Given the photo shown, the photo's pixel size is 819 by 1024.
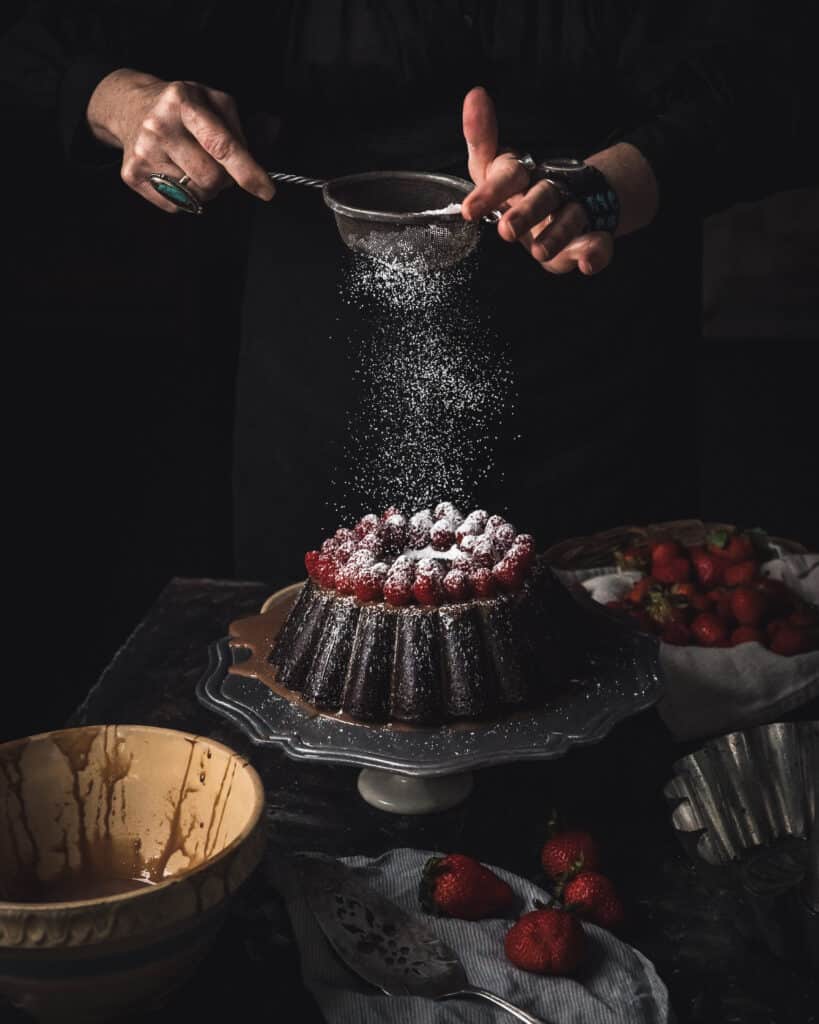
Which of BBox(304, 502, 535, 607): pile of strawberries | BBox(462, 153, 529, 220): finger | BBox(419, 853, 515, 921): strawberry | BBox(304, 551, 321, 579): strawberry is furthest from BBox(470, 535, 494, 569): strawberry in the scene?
BBox(419, 853, 515, 921): strawberry

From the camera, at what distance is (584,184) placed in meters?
1.86

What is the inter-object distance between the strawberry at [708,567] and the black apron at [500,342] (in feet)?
1.25

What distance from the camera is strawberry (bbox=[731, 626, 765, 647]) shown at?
1.93 metres

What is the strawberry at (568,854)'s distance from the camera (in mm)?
1364

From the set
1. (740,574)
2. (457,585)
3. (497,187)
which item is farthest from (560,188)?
(740,574)

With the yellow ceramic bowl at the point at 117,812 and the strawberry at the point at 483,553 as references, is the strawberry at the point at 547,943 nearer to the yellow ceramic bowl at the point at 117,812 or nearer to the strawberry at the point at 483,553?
the yellow ceramic bowl at the point at 117,812

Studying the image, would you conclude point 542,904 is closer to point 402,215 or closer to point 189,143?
point 402,215

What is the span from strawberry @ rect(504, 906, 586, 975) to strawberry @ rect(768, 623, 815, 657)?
791mm

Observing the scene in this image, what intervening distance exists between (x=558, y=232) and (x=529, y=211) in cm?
12

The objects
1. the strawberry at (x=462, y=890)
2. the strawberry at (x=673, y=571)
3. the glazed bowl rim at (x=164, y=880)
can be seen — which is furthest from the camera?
the strawberry at (x=673, y=571)

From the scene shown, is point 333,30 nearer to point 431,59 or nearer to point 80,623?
point 431,59

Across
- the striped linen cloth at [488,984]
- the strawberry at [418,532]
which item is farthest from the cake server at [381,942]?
the strawberry at [418,532]

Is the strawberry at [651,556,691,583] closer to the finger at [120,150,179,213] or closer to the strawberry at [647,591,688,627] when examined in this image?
the strawberry at [647,591,688,627]

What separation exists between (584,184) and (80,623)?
2444 millimetres
